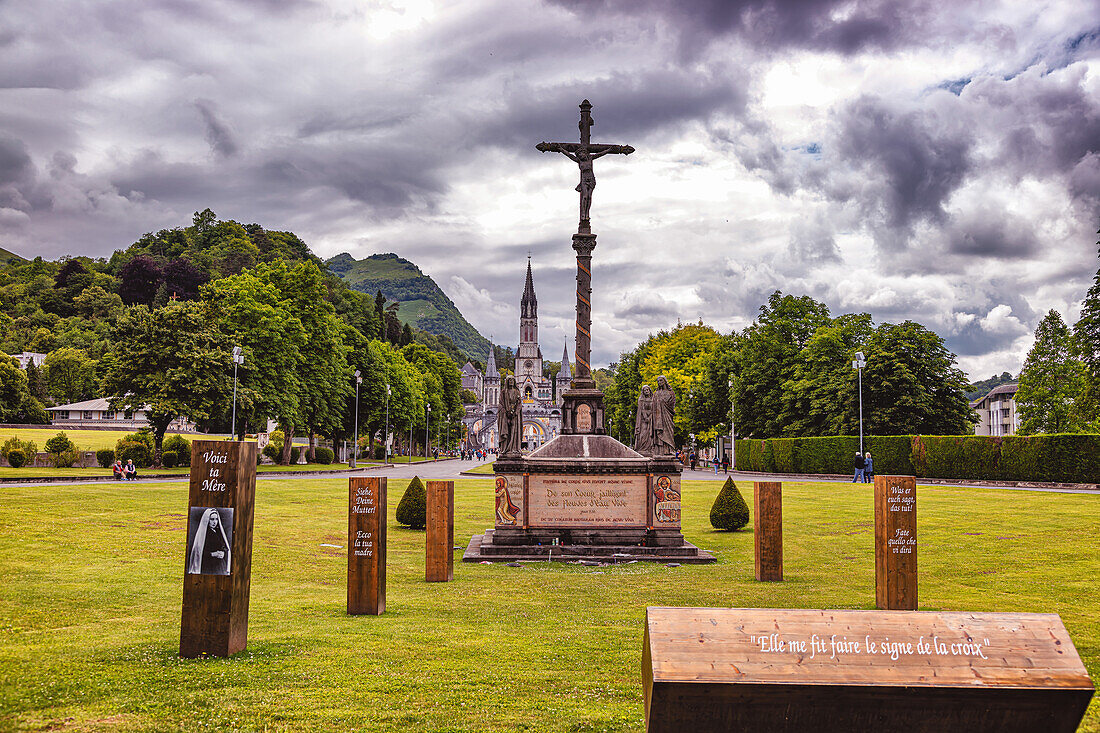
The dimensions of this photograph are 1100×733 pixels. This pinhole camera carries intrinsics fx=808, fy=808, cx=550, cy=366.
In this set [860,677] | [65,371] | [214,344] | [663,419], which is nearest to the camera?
[860,677]

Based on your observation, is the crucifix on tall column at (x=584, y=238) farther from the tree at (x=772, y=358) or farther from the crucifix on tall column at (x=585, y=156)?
the tree at (x=772, y=358)

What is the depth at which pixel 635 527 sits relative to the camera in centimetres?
1717

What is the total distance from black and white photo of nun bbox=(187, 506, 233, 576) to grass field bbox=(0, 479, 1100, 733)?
83cm

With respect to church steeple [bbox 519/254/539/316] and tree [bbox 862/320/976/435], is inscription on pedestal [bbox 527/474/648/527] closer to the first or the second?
tree [bbox 862/320/976/435]

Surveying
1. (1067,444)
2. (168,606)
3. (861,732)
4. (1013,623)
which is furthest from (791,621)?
(1067,444)

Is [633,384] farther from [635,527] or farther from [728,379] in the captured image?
[635,527]

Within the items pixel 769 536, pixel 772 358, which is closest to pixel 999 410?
pixel 772 358

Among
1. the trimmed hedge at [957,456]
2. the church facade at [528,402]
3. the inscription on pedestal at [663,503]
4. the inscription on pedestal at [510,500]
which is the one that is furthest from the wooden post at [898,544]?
the church facade at [528,402]

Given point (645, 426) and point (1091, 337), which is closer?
point (645, 426)

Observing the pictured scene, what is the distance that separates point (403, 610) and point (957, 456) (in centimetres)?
3480

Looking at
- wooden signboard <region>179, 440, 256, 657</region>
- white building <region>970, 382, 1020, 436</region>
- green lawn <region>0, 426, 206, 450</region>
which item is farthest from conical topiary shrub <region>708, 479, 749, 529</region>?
white building <region>970, 382, 1020, 436</region>

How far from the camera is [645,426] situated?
59.2ft

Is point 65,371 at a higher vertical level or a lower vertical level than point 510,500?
higher

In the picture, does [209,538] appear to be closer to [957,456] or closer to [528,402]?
[957,456]
